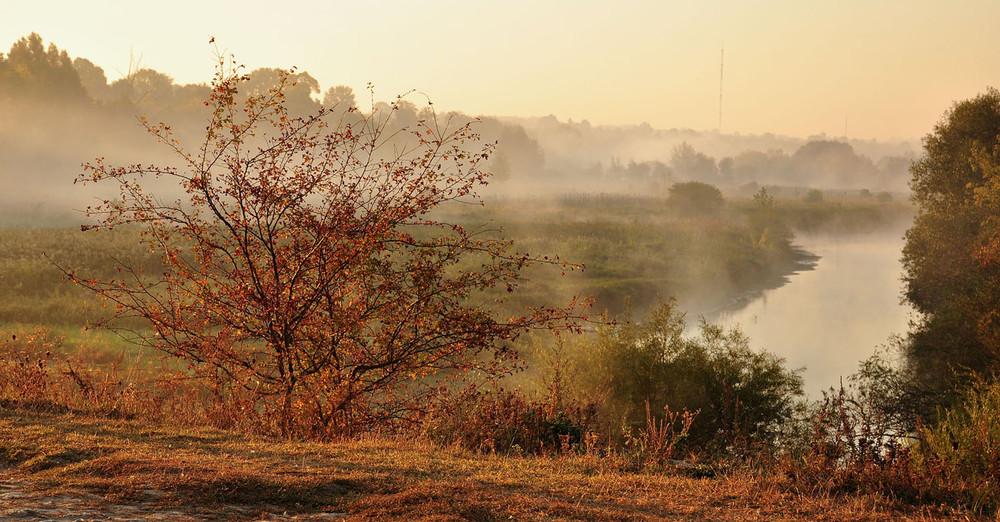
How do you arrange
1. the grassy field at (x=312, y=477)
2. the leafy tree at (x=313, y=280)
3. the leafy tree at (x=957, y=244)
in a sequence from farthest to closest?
the leafy tree at (x=957, y=244), the leafy tree at (x=313, y=280), the grassy field at (x=312, y=477)

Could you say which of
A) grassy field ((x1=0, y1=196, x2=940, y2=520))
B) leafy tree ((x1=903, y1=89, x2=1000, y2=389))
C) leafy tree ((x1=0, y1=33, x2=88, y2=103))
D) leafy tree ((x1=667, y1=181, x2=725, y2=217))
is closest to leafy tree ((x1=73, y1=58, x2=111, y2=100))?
leafy tree ((x1=0, y1=33, x2=88, y2=103))

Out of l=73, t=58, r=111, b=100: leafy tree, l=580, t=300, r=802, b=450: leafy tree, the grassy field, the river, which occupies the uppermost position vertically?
l=73, t=58, r=111, b=100: leafy tree

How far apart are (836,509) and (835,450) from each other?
139 centimetres

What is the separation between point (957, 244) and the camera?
3503 centimetres

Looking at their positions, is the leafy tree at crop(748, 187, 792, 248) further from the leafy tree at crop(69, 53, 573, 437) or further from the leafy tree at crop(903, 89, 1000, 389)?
the leafy tree at crop(69, 53, 573, 437)

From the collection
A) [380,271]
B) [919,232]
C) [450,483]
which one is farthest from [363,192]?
[919,232]

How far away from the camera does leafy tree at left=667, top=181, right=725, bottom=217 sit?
290 feet

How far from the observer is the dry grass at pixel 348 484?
595 cm

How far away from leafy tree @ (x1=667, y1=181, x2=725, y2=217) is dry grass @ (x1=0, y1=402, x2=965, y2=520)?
82.1 m

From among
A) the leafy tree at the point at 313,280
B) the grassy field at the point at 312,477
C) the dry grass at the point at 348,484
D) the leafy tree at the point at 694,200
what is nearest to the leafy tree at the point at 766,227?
the leafy tree at the point at 694,200

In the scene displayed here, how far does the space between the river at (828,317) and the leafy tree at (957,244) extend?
3.19 m

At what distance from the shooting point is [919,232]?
38062 mm

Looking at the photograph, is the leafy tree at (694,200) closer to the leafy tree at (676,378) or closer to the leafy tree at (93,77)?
the leafy tree at (676,378)

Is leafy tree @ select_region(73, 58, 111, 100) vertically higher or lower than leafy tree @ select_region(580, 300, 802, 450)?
higher
